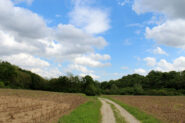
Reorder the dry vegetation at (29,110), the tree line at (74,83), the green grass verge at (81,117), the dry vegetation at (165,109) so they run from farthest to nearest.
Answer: the tree line at (74,83)
the dry vegetation at (165,109)
the green grass verge at (81,117)
the dry vegetation at (29,110)

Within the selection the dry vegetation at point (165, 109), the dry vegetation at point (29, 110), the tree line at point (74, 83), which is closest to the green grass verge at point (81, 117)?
the dry vegetation at point (29, 110)

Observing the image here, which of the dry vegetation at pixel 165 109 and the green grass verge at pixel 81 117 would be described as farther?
the dry vegetation at pixel 165 109

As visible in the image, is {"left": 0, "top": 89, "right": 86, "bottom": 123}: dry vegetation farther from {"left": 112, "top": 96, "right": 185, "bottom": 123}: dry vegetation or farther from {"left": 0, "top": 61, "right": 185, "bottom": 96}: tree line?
{"left": 0, "top": 61, "right": 185, "bottom": 96}: tree line

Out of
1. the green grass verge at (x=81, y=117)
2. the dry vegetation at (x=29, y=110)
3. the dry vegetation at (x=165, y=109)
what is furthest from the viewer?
Answer: the dry vegetation at (x=165, y=109)

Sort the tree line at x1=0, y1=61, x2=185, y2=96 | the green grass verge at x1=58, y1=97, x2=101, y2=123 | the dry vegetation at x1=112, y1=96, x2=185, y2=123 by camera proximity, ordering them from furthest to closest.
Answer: the tree line at x1=0, y1=61, x2=185, y2=96 < the dry vegetation at x1=112, y1=96, x2=185, y2=123 < the green grass verge at x1=58, y1=97, x2=101, y2=123

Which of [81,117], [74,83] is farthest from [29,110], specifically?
[74,83]

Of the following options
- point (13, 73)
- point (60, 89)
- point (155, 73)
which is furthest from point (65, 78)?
point (155, 73)

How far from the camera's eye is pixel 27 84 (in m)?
93.9

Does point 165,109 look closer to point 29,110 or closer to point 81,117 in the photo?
point 81,117

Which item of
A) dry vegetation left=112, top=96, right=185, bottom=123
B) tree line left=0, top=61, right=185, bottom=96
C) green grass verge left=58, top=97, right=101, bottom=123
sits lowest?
dry vegetation left=112, top=96, right=185, bottom=123

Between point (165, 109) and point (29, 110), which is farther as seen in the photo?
point (165, 109)

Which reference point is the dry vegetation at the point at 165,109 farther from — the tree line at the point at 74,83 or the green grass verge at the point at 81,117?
the tree line at the point at 74,83

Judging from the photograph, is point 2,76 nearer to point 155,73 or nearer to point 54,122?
point 54,122

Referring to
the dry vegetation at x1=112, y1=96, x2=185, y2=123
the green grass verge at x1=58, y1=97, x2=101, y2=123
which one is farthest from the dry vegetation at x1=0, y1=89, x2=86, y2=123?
the dry vegetation at x1=112, y1=96, x2=185, y2=123
